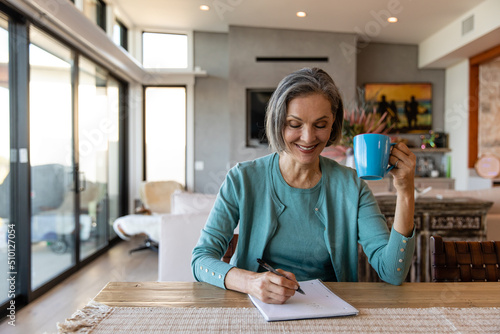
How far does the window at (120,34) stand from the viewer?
5.46 metres

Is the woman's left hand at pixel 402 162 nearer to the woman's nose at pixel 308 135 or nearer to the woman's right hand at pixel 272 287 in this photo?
the woman's nose at pixel 308 135

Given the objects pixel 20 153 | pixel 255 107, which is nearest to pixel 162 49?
pixel 255 107

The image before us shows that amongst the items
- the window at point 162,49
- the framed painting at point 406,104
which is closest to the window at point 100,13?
the window at point 162,49

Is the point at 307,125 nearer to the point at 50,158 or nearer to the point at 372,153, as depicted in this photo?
the point at 372,153

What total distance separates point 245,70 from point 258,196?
181 inches

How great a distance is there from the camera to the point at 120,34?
18.6 ft

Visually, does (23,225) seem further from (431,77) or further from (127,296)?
(431,77)

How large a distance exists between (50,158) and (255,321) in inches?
124

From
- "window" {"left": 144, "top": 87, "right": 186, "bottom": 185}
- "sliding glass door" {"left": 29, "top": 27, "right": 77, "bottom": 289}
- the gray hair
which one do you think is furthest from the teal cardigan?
"window" {"left": 144, "top": 87, "right": 186, "bottom": 185}

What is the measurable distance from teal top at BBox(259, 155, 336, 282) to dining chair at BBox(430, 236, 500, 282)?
31 cm

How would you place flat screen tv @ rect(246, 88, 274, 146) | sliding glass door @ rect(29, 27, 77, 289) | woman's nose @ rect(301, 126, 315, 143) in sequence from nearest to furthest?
woman's nose @ rect(301, 126, 315, 143), sliding glass door @ rect(29, 27, 77, 289), flat screen tv @ rect(246, 88, 274, 146)

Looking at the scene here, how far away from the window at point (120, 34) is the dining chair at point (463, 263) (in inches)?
203

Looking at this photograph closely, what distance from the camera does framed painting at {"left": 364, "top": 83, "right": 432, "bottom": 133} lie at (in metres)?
5.96

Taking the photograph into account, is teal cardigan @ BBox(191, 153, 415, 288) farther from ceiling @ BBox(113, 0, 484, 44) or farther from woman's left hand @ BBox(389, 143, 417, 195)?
ceiling @ BBox(113, 0, 484, 44)
